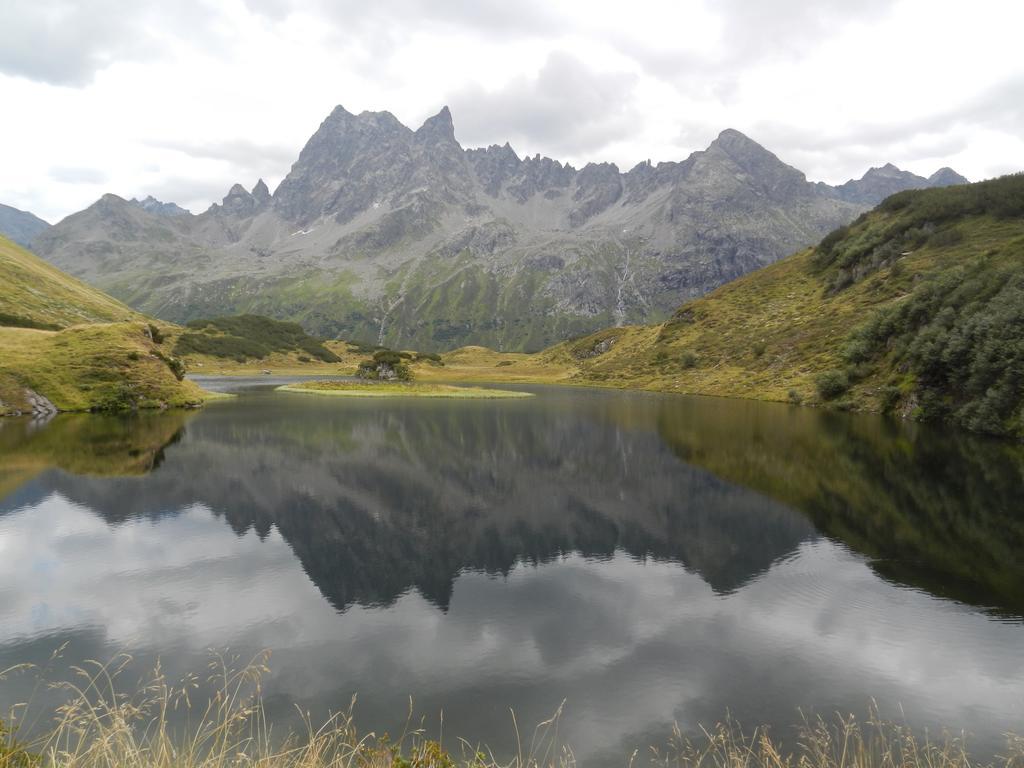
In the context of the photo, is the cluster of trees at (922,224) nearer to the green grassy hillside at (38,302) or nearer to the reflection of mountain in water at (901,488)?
the reflection of mountain in water at (901,488)

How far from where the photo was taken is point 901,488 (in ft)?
129

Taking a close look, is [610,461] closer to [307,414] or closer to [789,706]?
[789,706]

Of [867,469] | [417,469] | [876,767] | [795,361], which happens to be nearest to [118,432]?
[417,469]

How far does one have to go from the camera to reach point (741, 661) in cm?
1723

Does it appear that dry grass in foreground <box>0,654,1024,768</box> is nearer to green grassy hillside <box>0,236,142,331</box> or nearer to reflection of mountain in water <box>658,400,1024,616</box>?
reflection of mountain in water <box>658,400,1024,616</box>

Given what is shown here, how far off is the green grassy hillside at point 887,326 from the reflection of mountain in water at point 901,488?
11.7 meters

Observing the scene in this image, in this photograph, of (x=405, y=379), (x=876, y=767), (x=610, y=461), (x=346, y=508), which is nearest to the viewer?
(x=876, y=767)

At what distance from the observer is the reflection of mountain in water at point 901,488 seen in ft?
82.2

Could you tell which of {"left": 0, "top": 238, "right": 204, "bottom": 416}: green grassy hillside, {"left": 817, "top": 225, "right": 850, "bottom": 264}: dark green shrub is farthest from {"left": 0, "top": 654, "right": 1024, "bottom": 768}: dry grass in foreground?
{"left": 817, "top": 225, "right": 850, "bottom": 264}: dark green shrub

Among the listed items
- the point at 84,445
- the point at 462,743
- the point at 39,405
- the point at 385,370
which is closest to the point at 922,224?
the point at 385,370

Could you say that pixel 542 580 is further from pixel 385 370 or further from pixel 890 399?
pixel 385 370

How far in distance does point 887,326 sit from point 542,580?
107 meters

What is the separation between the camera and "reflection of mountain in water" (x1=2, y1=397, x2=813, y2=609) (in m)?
26.6

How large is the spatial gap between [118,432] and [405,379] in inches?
4092
